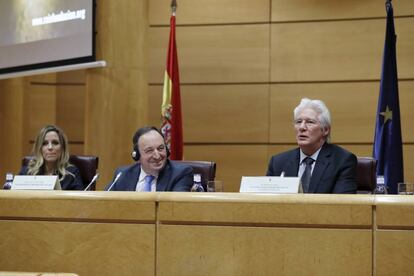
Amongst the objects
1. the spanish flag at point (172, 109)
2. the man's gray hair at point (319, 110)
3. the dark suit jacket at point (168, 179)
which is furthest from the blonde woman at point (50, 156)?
the man's gray hair at point (319, 110)

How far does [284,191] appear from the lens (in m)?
2.59

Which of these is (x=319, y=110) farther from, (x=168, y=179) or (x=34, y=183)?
(x=34, y=183)

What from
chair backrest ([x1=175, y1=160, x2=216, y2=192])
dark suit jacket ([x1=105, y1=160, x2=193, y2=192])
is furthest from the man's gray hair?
dark suit jacket ([x1=105, y1=160, x2=193, y2=192])

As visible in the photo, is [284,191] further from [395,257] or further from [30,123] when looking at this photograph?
[30,123]

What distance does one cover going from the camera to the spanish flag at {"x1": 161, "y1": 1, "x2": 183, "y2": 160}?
5391 mm

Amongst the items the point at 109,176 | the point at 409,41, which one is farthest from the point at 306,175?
the point at 409,41

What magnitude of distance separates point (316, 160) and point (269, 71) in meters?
2.66

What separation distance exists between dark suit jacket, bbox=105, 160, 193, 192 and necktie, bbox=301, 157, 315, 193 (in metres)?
0.57

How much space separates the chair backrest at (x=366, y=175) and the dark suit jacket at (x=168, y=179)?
882 millimetres

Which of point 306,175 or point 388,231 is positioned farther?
point 306,175

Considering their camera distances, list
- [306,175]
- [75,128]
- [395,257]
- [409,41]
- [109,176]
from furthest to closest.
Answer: [75,128]
[409,41]
[109,176]
[306,175]
[395,257]

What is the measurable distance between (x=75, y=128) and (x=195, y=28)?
161cm

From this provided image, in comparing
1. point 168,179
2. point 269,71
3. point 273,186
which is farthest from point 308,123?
point 269,71

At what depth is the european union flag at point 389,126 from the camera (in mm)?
4863
